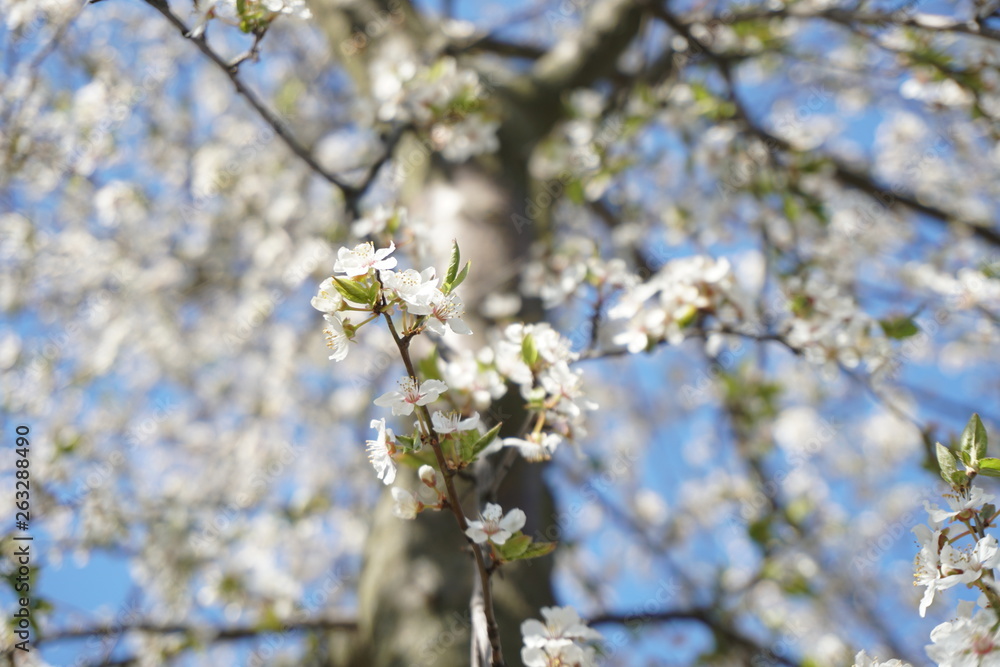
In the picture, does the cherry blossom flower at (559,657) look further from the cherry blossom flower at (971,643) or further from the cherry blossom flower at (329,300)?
the cherry blossom flower at (329,300)

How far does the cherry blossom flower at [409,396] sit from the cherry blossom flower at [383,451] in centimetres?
5

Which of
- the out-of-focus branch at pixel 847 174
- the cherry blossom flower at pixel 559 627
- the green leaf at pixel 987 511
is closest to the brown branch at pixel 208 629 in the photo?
the cherry blossom flower at pixel 559 627

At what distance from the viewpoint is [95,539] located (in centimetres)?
205

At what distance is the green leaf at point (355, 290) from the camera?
0.77 metres

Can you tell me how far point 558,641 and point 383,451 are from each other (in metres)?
0.34

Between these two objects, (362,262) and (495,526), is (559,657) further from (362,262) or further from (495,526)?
(362,262)

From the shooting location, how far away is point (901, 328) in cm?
135

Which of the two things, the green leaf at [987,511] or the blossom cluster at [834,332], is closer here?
the green leaf at [987,511]

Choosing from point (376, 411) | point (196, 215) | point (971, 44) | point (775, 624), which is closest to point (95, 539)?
point (376, 411)

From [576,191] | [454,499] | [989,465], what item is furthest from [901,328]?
[454,499]

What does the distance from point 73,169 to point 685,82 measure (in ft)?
6.27

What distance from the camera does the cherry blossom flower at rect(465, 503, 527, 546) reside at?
827 mm

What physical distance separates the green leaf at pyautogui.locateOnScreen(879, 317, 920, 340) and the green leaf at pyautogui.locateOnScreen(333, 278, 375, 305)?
1119 millimetres

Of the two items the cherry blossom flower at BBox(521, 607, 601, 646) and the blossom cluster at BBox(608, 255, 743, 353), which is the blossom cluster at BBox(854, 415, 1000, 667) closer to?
the cherry blossom flower at BBox(521, 607, 601, 646)
